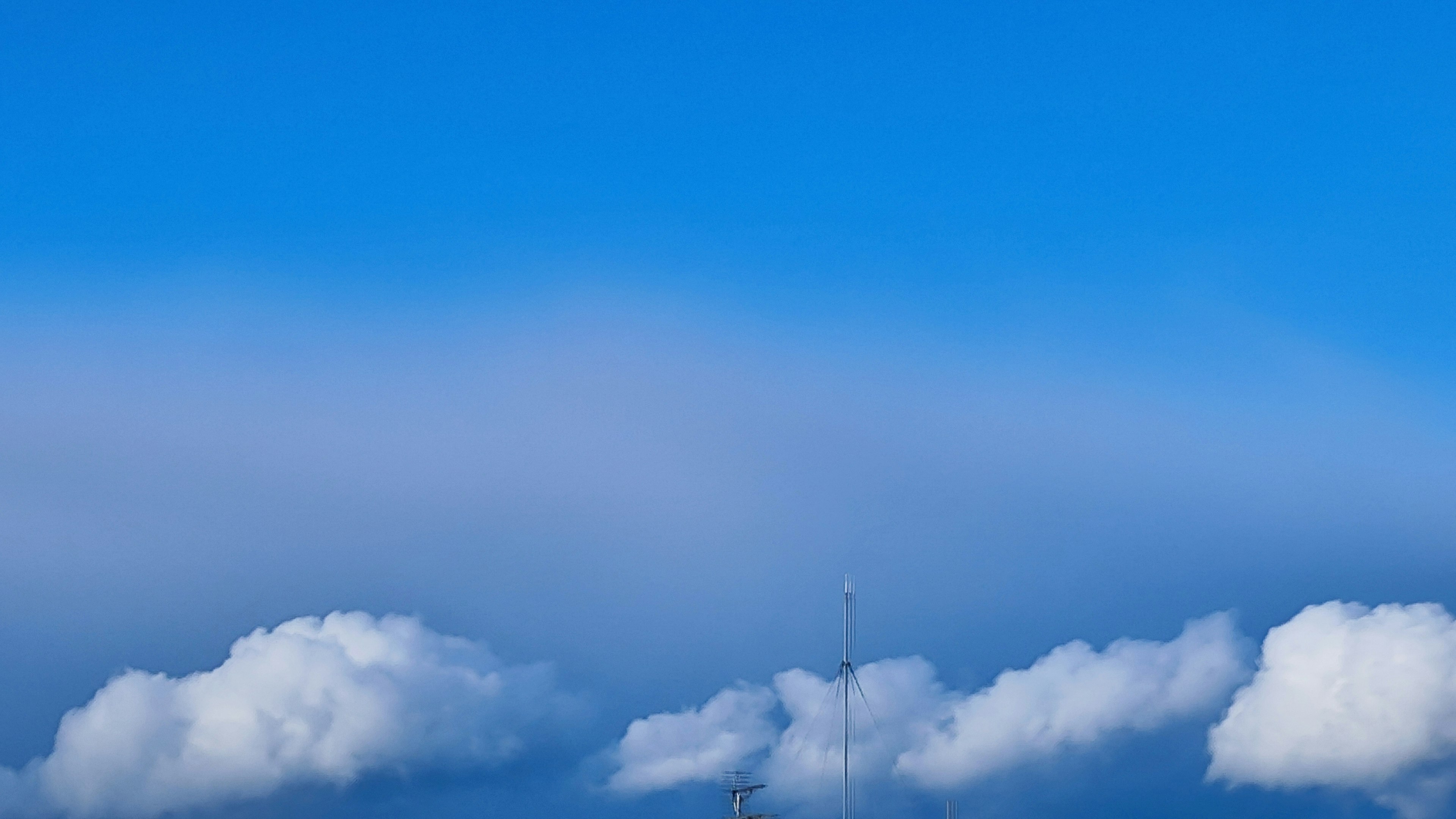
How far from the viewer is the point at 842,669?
194750mm
